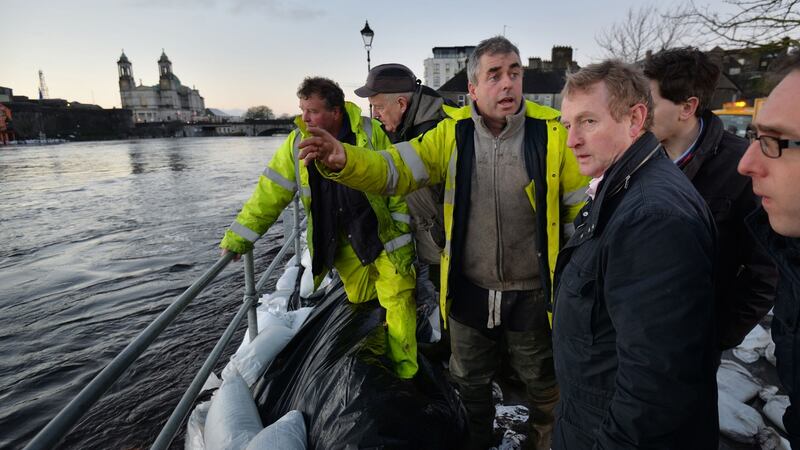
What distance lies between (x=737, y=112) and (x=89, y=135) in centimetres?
9383

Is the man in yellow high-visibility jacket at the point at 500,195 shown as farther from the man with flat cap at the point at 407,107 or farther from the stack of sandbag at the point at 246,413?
the stack of sandbag at the point at 246,413

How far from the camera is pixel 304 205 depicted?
2713 millimetres

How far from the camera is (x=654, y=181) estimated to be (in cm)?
112

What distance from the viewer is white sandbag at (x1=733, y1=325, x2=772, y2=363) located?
3230mm

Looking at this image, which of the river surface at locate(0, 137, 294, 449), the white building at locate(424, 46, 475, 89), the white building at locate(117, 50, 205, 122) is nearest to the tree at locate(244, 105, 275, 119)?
the white building at locate(117, 50, 205, 122)

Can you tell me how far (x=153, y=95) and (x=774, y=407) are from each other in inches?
5309

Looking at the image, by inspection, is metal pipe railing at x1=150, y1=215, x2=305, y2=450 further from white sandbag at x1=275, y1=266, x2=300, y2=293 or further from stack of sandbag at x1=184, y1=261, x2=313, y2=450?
white sandbag at x1=275, y1=266, x2=300, y2=293

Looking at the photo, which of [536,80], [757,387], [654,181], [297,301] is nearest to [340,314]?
[297,301]

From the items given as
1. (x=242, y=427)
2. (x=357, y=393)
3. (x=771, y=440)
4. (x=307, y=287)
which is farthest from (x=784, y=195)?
(x=307, y=287)

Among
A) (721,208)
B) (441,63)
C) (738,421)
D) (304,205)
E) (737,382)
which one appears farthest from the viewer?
(441,63)

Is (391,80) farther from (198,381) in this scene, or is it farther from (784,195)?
(784,195)

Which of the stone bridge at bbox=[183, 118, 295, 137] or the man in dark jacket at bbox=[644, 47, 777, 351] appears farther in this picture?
the stone bridge at bbox=[183, 118, 295, 137]

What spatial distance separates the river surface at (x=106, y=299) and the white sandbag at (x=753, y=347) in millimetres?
4125

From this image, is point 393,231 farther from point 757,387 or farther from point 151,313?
point 151,313
